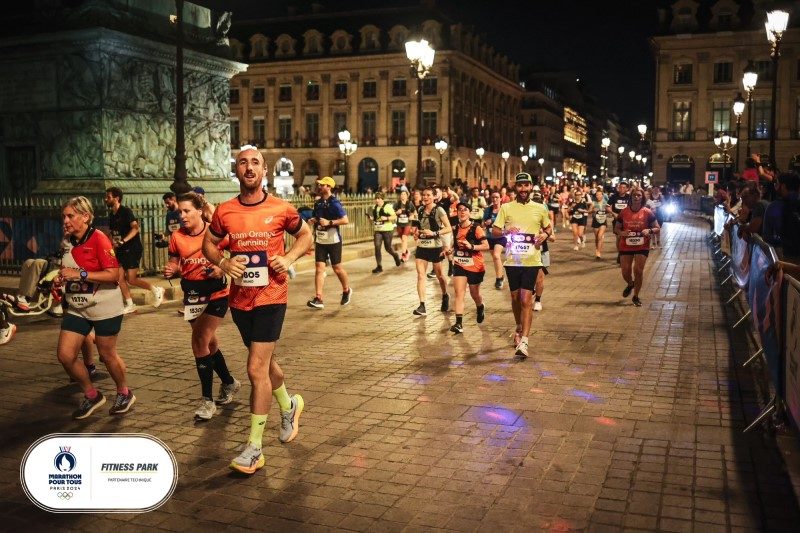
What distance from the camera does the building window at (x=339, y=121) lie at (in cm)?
7519

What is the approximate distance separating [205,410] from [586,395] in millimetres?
3350

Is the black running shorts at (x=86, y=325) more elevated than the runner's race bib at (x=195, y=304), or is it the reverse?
the runner's race bib at (x=195, y=304)

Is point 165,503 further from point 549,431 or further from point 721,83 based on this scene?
point 721,83

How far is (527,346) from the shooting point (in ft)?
30.7

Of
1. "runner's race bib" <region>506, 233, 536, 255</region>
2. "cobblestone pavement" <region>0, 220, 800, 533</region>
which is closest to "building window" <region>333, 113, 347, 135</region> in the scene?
"cobblestone pavement" <region>0, 220, 800, 533</region>

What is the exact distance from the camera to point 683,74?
232 feet

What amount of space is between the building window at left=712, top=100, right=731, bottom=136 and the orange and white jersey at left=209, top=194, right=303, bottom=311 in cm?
7099

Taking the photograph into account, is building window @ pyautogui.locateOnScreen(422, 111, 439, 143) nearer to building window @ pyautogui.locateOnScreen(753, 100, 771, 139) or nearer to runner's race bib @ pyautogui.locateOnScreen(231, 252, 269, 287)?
building window @ pyautogui.locateOnScreen(753, 100, 771, 139)

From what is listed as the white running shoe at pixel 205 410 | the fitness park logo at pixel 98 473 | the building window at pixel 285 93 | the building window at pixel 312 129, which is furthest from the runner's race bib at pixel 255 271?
the building window at pixel 285 93

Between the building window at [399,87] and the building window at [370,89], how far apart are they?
5.66 feet

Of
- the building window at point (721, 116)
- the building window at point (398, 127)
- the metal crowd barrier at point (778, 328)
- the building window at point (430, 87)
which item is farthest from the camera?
the building window at point (398, 127)

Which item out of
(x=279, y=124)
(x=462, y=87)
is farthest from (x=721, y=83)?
(x=279, y=124)

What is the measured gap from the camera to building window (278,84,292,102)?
7700cm

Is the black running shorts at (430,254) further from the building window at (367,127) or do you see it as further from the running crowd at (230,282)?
the building window at (367,127)
